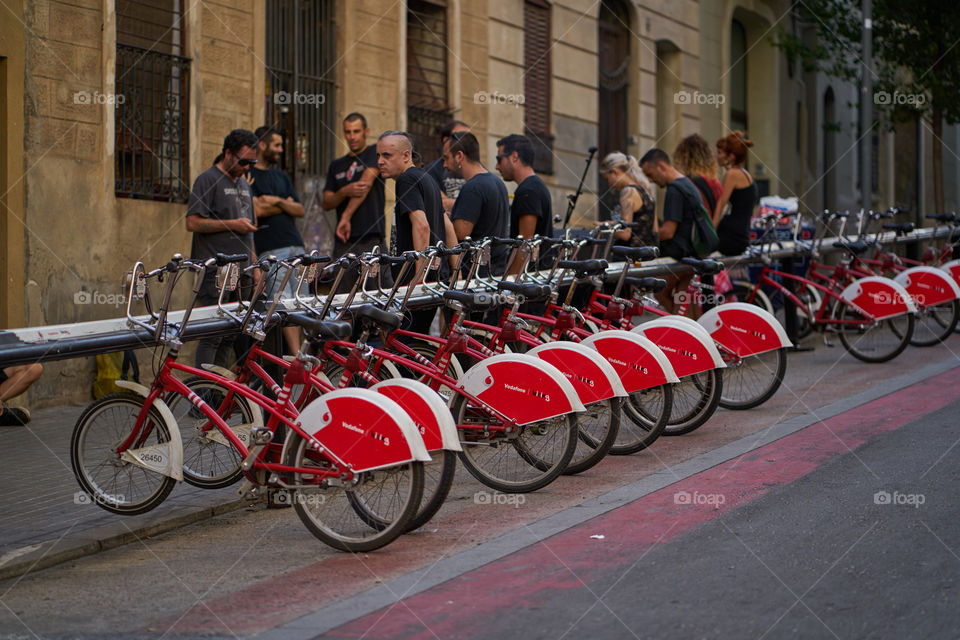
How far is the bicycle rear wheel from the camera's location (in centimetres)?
756

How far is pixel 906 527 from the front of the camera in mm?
6203

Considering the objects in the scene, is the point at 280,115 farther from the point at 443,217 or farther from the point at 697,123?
the point at 697,123

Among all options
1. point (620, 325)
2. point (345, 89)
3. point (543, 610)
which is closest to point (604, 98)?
point (345, 89)

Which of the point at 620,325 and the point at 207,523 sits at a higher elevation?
the point at 620,325

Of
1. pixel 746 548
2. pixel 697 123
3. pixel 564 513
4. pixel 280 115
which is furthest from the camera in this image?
pixel 697 123

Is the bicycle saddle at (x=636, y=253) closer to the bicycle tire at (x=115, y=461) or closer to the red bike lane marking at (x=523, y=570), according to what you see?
the red bike lane marking at (x=523, y=570)

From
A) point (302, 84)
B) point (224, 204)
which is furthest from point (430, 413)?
point (302, 84)

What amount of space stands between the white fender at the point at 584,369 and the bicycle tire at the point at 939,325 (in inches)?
265

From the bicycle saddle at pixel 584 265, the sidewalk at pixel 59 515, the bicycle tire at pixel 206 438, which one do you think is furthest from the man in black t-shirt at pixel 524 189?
the bicycle tire at pixel 206 438

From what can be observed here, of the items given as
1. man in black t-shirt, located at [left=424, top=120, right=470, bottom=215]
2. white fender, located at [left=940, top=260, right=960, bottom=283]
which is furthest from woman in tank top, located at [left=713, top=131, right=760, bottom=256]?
white fender, located at [left=940, top=260, right=960, bottom=283]

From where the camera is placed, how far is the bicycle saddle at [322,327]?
625 cm

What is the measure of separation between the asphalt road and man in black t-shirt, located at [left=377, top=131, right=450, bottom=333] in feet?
6.41

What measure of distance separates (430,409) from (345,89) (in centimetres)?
921

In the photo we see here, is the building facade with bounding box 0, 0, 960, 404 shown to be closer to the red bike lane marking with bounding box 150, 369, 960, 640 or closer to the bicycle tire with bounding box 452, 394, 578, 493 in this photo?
the bicycle tire with bounding box 452, 394, 578, 493
